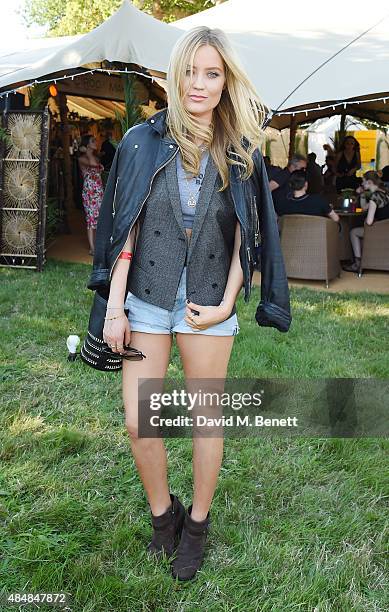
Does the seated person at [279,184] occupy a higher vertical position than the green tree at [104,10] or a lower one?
lower

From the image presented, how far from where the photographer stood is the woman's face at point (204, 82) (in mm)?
1988

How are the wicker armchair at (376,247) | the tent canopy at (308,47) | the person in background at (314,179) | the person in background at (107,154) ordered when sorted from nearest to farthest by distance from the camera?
the tent canopy at (308,47) → the wicker armchair at (376,247) → the person in background at (107,154) → the person in background at (314,179)

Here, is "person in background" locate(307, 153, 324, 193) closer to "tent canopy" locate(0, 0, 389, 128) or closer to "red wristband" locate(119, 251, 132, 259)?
"tent canopy" locate(0, 0, 389, 128)

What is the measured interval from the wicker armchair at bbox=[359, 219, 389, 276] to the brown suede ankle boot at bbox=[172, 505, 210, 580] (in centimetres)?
644

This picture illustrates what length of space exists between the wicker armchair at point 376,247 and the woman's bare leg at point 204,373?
6.40 m

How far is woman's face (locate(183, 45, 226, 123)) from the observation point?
1.99 metres

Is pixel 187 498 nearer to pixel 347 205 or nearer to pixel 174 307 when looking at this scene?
pixel 174 307

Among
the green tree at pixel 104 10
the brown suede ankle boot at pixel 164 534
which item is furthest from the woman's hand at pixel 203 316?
the green tree at pixel 104 10

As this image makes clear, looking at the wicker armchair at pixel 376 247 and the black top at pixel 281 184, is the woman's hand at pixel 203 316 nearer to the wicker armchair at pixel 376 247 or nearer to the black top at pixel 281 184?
the black top at pixel 281 184

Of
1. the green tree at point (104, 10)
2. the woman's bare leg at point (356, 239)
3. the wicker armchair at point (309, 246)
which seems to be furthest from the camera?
the green tree at point (104, 10)

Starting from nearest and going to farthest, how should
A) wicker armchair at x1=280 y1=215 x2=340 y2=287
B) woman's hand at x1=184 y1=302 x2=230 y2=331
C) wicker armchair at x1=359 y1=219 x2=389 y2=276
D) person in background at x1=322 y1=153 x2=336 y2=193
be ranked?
woman's hand at x1=184 y1=302 x2=230 y2=331, wicker armchair at x1=280 y1=215 x2=340 y2=287, wicker armchair at x1=359 y1=219 x2=389 y2=276, person in background at x1=322 y1=153 x2=336 y2=193

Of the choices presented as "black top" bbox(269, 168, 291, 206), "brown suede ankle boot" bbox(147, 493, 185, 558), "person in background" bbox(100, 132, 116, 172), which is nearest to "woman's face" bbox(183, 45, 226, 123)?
"brown suede ankle boot" bbox(147, 493, 185, 558)

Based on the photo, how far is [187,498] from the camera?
2871 millimetres

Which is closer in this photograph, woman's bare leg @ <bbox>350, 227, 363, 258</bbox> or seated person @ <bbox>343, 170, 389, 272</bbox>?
seated person @ <bbox>343, 170, 389, 272</bbox>
